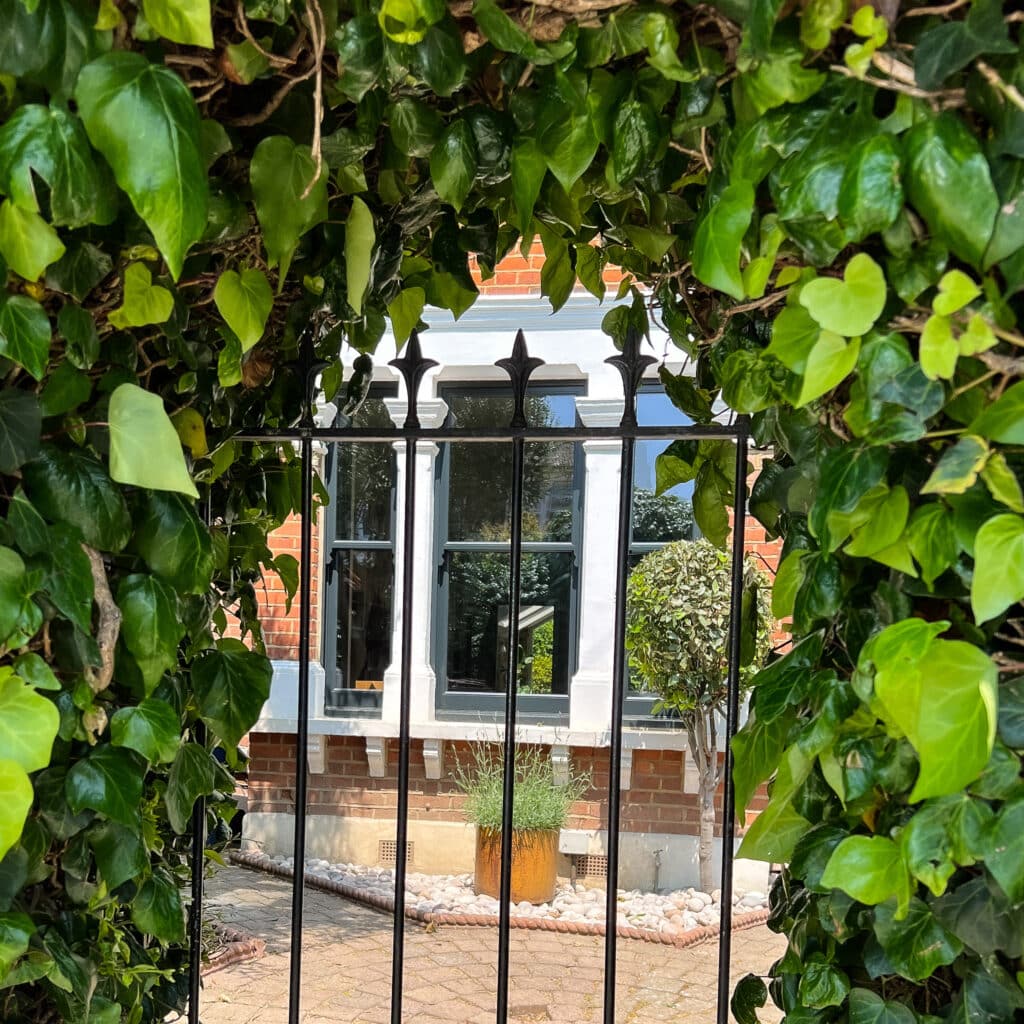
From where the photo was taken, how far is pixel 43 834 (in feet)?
3.12

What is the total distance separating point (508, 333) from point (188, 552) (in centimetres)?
475

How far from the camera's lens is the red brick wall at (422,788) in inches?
205

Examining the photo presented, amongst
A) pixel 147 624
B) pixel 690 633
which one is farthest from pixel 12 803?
pixel 690 633

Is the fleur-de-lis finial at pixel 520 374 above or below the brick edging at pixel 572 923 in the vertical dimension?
above

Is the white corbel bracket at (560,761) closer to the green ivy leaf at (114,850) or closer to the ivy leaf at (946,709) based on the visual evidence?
the green ivy leaf at (114,850)

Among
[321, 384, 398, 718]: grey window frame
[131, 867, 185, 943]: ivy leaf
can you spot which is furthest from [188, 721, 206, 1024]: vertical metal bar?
[321, 384, 398, 718]: grey window frame

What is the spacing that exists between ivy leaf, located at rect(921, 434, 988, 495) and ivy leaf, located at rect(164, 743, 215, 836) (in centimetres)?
87

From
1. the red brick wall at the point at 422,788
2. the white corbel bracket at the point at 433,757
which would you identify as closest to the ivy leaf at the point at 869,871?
the red brick wall at the point at 422,788

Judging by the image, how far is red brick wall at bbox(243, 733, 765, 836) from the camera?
17.1 feet

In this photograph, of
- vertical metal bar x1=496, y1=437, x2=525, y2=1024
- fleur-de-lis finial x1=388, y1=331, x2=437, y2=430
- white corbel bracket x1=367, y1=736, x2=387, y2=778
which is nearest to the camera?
vertical metal bar x1=496, y1=437, x2=525, y2=1024

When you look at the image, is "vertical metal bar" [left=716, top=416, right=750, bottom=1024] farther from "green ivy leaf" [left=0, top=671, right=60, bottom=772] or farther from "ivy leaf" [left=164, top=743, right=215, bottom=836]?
"green ivy leaf" [left=0, top=671, right=60, bottom=772]

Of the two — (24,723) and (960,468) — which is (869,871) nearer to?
(960,468)

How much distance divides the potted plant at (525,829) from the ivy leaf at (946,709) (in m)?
4.23

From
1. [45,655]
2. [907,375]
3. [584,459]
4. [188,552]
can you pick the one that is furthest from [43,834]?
[584,459]
